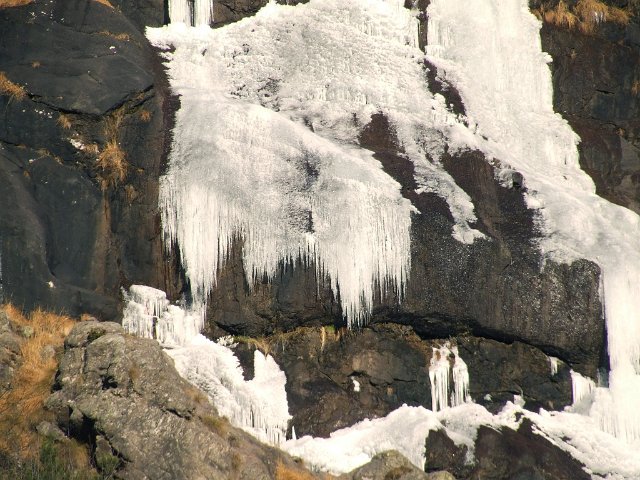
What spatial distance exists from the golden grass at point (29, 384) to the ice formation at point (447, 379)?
18.9ft

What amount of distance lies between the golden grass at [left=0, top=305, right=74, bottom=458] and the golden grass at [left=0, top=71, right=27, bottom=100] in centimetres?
358

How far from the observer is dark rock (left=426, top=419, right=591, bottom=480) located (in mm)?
13633

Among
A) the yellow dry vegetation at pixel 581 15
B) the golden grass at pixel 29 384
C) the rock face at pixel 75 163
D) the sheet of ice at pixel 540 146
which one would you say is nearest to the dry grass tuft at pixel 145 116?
the rock face at pixel 75 163

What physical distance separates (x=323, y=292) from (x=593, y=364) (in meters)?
4.67

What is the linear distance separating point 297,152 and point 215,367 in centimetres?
396

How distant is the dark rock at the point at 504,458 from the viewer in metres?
13.6

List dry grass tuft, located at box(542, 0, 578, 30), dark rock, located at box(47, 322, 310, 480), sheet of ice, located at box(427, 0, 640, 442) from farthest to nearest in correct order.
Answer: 1. dry grass tuft, located at box(542, 0, 578, 30)
2. sheet of ice, located at box(427, 0, 640, 442)
3. dark rock, located at box(47, 322, 310, 480)

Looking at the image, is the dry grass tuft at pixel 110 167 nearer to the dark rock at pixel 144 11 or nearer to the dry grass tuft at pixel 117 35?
the dry grass tuft at pixel 117 35

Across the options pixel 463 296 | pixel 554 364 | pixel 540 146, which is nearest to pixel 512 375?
pixel 554 364

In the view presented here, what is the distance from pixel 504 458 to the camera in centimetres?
1380

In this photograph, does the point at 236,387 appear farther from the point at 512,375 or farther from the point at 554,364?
the point at 554,364

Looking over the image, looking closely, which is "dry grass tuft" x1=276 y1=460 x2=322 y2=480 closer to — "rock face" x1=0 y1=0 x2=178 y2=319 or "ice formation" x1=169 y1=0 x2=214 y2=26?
"rock face" x1=0 y1=0 x2=178 y2=319

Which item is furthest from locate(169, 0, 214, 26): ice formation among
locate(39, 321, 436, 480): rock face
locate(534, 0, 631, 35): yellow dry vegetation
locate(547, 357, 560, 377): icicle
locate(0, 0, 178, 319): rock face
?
locate(547, 357, 560, 377): icicle

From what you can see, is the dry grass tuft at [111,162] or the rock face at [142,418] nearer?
the rock face at [142,418]
